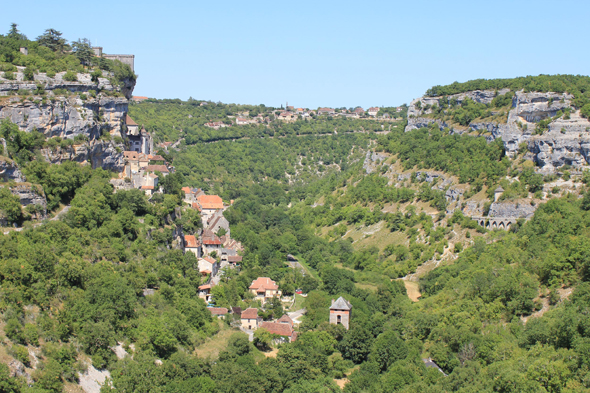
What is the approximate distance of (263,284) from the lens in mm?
61188

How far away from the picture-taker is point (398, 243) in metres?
82.8

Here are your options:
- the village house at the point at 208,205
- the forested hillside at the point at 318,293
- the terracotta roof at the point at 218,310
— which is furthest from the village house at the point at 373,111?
the terracotta roof at the point at 218,310

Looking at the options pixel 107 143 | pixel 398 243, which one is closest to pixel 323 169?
pixel 398 243

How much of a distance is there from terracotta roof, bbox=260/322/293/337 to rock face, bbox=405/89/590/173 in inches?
1660

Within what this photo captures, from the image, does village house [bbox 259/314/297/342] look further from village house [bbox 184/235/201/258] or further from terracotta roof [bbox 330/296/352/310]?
village house [bbox 184/235/201/258]

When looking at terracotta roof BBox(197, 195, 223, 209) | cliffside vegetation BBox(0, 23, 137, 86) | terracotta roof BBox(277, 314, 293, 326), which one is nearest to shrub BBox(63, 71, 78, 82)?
cliffside vegetation BBox(0, 23, 137, 86)

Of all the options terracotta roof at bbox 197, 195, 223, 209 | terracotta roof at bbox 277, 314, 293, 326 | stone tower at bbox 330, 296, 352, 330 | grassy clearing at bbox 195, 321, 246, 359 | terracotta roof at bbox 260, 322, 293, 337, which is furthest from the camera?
terracotta roof at bbox 197, 195, 223, 209

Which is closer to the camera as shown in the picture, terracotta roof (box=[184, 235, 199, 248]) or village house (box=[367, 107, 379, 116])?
terracotta roof (box=[184, 235, 199, 248])

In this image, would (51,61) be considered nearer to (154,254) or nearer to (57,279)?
(154,254)

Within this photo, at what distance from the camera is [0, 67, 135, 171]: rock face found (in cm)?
5238

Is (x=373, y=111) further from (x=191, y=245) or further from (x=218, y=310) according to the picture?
(x=218, y=310)

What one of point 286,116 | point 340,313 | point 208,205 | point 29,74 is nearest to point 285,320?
point 340,313

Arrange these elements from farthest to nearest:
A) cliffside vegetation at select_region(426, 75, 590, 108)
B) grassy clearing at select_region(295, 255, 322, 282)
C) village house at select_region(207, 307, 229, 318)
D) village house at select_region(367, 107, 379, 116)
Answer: village house at select_region(367, 107, 379, 116) → cliffside vegetation at select_region(426, 75, 590, 108) → grassy clearing at select_region(295, 255, 322, 282) → village house at select_region(207, 307, 229, 318)

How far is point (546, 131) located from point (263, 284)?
1698 inches
